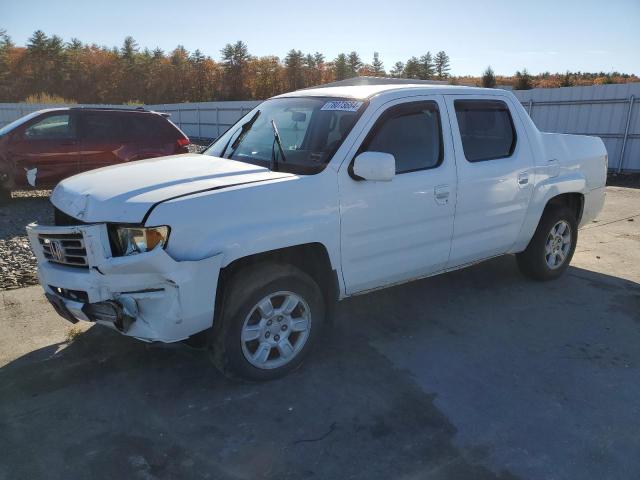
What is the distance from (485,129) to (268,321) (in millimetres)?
2673

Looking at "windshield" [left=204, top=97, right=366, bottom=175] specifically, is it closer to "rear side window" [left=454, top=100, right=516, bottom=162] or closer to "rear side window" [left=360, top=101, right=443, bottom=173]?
"rear side window" [left=360, top=101, right=443, bottom=173]

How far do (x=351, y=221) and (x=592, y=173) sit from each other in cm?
350

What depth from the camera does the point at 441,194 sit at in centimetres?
410

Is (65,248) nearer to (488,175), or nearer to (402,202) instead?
(402,202)

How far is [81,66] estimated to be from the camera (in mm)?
61438

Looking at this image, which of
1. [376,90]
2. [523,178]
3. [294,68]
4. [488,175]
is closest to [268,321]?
[376,90]

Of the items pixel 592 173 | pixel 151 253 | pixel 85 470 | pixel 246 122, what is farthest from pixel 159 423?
pixel 592 173

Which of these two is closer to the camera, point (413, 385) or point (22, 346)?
point (413, 385)

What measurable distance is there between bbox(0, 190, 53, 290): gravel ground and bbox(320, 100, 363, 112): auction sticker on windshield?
3.78 m

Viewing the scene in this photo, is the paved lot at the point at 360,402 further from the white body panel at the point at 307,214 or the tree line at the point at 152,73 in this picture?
the tree line at the point at 152,73

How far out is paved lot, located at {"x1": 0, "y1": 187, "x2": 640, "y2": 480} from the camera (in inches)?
107

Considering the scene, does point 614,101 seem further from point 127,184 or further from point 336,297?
point 127,184

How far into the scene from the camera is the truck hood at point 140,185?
304cm

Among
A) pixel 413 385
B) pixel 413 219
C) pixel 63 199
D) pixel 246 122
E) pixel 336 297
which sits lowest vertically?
pixel 413 385
